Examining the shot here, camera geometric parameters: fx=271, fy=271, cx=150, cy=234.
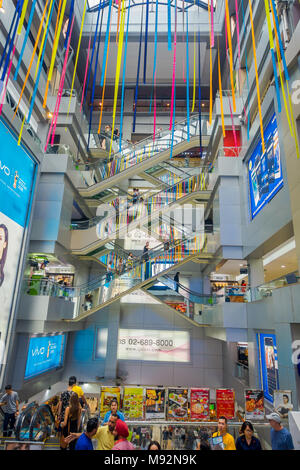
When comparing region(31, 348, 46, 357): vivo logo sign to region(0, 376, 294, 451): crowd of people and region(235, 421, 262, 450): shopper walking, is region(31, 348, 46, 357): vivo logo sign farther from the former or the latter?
region(235, 421, 262, 450): shopper walking

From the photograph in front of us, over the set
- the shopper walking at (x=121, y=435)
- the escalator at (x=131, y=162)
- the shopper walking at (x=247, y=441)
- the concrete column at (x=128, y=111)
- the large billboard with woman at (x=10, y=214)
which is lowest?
the shopper walking at (x=247, y=441)

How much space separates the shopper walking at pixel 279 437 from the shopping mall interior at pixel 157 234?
17.9 inches

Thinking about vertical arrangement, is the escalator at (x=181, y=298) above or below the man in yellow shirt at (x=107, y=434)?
above

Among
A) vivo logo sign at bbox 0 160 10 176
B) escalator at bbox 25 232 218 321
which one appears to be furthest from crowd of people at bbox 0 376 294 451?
escalator at bbox 25 232 218 321

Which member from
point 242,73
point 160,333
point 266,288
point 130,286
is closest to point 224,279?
point 160,333

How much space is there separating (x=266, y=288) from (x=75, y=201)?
9.87 meters

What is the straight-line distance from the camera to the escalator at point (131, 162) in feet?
43.7

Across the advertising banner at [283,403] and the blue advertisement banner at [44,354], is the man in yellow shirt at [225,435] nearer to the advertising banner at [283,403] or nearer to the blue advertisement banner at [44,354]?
the advertising banner at [283,403]

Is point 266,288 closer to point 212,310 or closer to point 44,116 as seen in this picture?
point 212,310

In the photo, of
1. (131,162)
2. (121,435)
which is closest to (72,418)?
(121,435)

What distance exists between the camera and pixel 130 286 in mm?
11844

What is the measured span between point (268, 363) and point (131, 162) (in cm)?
Answer: 1020

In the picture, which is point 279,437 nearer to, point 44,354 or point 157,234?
point 157,234

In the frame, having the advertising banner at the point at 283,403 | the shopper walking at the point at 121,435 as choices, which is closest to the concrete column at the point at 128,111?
the advertising banner at the point at 283,403
